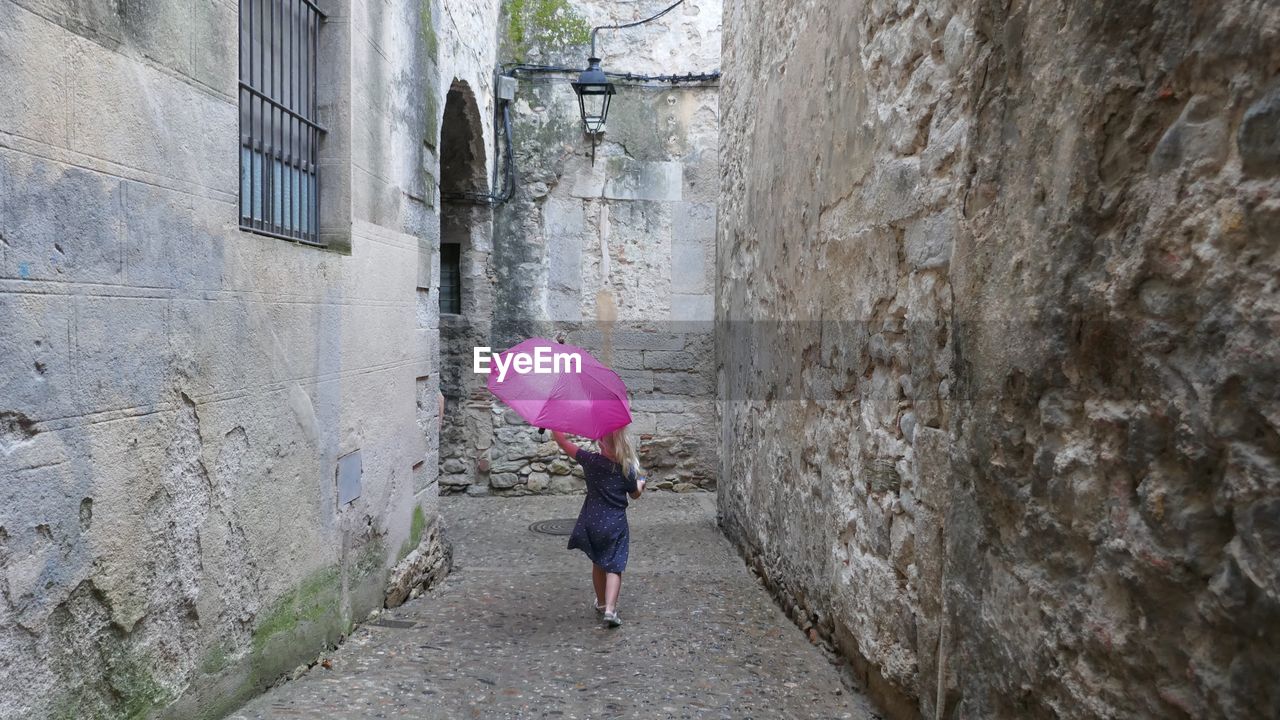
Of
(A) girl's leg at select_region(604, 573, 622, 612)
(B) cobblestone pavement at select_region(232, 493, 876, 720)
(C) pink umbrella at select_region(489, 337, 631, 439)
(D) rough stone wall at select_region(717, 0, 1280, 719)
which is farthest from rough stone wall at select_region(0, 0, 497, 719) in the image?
(D) rough stone wall at select_region(717, 0, 1280, 719)

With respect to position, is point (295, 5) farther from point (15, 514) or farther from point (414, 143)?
point (15, 514)

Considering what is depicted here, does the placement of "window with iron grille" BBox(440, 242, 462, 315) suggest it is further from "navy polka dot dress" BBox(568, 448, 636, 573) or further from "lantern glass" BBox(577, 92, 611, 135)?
"navy polka dot dress" BBox(568, 448, 636, 573)

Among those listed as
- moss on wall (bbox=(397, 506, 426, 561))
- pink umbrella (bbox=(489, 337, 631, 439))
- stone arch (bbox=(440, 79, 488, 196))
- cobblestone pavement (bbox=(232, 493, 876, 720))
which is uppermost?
stone arch (bbox=(440, 79, 488, 196))

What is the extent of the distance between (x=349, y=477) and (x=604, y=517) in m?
1.27

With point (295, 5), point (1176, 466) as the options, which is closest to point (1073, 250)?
point (1176, 466)

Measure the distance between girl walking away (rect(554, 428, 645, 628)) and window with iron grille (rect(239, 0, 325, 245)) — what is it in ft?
5.34

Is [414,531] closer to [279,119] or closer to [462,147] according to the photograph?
[279,119]

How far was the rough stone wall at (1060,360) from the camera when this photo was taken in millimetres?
1292

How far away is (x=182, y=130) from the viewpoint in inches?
105

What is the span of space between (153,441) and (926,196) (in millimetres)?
2362

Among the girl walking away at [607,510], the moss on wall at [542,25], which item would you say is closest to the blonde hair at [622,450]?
the girl walking away at [607,510]

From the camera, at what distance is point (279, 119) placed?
3570mm

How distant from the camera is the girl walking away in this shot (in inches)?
180

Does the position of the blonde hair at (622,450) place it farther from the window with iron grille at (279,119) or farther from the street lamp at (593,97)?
the street lamp at (593,97)
